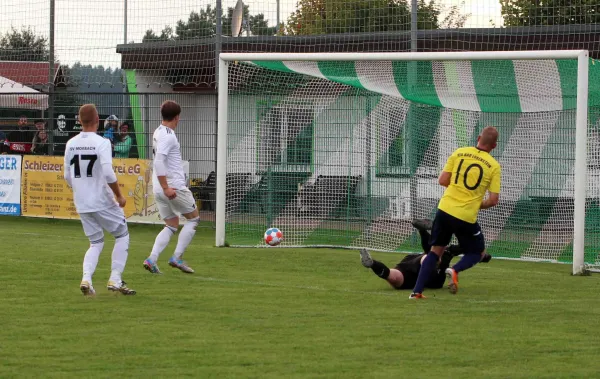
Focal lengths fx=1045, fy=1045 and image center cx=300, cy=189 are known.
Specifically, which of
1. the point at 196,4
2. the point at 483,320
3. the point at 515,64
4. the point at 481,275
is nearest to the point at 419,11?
the point at 515,64

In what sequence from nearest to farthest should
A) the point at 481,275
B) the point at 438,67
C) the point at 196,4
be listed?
the point at 481,275 < the point at 438,67 < the point at 196,4

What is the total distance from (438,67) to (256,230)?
376cm

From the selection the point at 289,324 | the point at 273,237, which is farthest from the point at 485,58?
the point at 289,324

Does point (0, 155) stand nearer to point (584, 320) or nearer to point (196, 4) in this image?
point (196, 4)

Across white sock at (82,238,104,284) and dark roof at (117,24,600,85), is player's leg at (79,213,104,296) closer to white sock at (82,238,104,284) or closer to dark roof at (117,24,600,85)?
white sock at (82,238,104,284)

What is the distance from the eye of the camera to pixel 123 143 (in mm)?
20109

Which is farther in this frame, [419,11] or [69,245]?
[419,11]

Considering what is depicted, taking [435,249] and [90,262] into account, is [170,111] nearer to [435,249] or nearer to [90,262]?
[90,262]

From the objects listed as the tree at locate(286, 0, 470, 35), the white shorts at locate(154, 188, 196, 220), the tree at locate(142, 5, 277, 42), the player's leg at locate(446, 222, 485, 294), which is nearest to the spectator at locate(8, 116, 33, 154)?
the tree at locate(142, 5, 277, 42)

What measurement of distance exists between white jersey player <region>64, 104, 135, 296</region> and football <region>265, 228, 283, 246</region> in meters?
5.41

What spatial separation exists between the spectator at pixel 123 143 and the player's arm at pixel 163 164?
830cm

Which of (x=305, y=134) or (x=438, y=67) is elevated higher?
(x=438, y=67)

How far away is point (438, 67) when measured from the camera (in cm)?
1544

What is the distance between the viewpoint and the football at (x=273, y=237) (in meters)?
15.4
